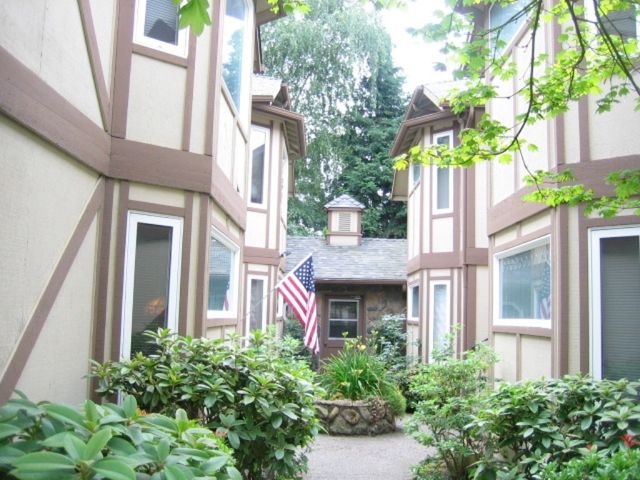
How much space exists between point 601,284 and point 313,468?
172 inches

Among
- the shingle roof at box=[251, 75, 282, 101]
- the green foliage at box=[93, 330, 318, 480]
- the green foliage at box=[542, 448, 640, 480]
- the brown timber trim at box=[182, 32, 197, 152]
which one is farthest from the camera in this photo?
the shingle roof at box=[251, 75, 282, 101]

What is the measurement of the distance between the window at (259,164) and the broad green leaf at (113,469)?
38.7ft

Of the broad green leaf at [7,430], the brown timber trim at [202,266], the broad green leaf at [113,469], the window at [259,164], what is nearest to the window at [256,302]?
the window at [259,164]

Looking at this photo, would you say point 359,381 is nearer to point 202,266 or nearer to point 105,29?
point 202,266

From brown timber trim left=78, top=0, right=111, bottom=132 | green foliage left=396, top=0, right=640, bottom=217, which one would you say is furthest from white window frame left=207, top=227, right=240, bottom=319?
green foliage left=396, top=0, right=640, bottom=217

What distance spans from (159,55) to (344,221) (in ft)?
55.0

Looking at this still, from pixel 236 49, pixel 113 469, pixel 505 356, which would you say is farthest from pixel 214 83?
pixel 505 356

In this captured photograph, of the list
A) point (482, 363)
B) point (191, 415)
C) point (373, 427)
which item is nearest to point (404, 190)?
point (373, 427)

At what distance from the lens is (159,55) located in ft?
18.5

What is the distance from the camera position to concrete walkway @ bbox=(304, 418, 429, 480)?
773 centimetres

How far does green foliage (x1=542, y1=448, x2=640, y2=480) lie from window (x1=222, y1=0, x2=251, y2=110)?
5.17 meters

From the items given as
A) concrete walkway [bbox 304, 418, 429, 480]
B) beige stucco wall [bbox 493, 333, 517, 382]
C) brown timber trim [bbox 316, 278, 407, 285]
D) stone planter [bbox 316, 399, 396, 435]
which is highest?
brown timber trim [bbox 316, 278, 407, 285]

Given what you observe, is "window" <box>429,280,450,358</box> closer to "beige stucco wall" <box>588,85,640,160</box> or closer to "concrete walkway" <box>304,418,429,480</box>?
"concrete walkway" <box>304,418,429,480</box>

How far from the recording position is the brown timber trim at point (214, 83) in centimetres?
595
